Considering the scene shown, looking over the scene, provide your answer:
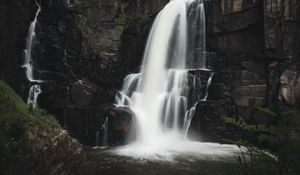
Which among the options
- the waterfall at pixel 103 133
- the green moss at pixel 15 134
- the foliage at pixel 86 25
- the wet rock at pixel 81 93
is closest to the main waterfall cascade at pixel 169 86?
the waterfall at pixel 103 133

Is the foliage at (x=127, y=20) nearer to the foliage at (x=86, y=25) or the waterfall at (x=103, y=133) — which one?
the foliage at (x=86, y=25)

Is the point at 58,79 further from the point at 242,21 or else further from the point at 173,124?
the point at 242,21

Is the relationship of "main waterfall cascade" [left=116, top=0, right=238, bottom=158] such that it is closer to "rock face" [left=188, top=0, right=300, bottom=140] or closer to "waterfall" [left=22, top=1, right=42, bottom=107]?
"rock face" [left=188, top=0, right=300, bottom=140]

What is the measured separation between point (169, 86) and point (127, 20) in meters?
6.30

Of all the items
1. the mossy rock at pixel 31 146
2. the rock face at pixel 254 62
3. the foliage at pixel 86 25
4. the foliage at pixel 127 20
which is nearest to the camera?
the mossy rock at pixel 31 146

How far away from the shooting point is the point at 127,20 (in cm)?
2642

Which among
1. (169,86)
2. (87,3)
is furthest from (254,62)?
(87,3)

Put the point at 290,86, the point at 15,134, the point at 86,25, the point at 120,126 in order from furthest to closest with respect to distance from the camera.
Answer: the point at 86,25
the point at 290,86
the point at 120,126
the point at 15,134

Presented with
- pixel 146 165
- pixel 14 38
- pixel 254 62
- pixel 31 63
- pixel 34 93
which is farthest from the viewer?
pixel 254 62

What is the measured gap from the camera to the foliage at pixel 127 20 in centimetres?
2597

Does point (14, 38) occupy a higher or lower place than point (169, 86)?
higher

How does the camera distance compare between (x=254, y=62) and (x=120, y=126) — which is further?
(x=254, y=62)

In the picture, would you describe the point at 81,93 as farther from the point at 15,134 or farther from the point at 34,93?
the point at 15,134

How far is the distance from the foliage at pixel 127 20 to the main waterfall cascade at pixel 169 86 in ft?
3.55
